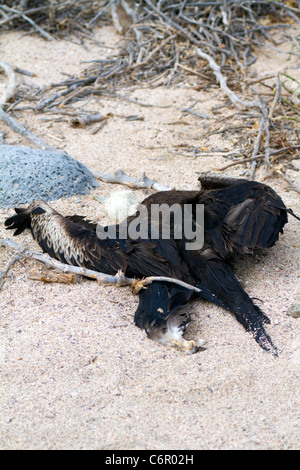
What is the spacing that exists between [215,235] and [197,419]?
1405 mm

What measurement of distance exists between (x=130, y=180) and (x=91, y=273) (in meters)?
1.67

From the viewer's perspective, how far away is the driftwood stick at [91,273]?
11.6 feet

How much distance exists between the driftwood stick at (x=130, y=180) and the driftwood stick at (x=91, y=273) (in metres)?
1.39

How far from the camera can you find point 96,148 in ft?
19.8

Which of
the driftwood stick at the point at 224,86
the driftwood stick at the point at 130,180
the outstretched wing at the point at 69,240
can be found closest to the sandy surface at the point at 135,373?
the outstretched wing at the point at 69,240

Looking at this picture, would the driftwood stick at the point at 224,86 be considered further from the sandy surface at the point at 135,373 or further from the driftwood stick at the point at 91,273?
the driftwood stick at the point at 91,273

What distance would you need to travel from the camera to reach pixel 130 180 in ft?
17.2

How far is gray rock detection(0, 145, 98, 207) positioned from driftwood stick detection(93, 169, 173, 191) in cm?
20

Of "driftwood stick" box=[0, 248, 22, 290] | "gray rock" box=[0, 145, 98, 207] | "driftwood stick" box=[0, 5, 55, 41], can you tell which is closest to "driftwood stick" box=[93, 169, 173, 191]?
"gray rock" box=[0, 145, 98, 207]

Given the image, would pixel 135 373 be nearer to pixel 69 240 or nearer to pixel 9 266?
pixel 69 240

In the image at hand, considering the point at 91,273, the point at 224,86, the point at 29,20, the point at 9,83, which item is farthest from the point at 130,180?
the point at 29,20

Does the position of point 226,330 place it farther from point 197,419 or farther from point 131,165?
point 131,165

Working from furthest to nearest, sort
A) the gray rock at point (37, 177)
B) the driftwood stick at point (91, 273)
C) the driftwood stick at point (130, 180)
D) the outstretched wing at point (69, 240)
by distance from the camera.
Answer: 1. the driftwood stick at point (130, 180)
2. the gray rock at point (37, 177)
3. the outstretched wing at point (69, 240)
4. the driftwood stick at point (91, 273)

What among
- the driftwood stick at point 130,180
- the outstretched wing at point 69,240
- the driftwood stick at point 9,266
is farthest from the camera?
the driftwood stick at point 130,180
